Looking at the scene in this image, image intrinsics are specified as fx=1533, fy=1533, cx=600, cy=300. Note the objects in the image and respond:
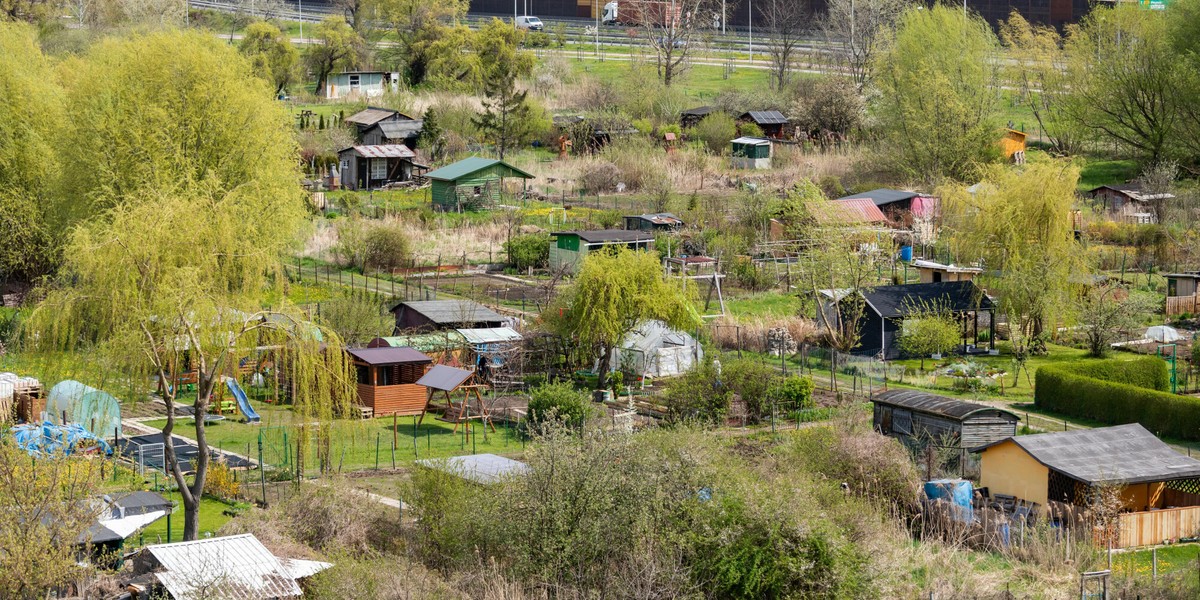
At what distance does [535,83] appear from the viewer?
319 ft

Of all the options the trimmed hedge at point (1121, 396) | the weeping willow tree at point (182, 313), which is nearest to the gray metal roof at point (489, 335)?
the weeping willow tree at point (182, 313)

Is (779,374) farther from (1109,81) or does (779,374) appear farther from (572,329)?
(1109,81)

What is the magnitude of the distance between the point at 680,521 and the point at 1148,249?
1581 inches

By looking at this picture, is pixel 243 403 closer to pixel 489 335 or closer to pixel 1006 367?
pixel 489 335

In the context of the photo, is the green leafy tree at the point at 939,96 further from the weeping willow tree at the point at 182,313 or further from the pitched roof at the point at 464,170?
the weeping willow tree at the point at 182,313

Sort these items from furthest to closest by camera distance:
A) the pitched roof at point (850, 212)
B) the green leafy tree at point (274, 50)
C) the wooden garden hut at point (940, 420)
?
the green leafy tree at point (274, 50) → the pitched roof at point (850, 212) → the wooden garden hut at point (940, 420)

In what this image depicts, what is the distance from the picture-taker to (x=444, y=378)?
35.5m

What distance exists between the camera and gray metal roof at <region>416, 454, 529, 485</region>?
2470 cm

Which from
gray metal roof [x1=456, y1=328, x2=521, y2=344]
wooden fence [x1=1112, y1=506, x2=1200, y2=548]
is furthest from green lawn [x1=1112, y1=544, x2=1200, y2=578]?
gray metal roof [x1=456, y1=328, x2=521, y2=344]

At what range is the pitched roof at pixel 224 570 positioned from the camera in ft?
67.3

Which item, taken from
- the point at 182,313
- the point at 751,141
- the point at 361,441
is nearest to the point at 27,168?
the point at 361,441

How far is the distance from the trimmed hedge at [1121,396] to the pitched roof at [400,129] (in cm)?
4259

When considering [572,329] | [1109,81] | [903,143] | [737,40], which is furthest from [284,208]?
[737,40]

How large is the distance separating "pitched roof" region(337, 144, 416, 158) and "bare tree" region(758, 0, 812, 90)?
3378 cm
